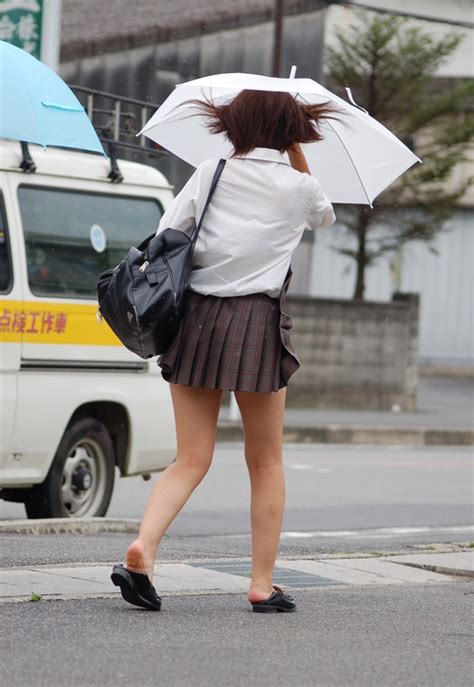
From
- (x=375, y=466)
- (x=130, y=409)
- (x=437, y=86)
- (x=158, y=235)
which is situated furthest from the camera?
(x=437, y=86)

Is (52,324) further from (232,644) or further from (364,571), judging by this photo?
(232,644)

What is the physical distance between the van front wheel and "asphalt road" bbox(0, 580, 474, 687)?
9.40 ft

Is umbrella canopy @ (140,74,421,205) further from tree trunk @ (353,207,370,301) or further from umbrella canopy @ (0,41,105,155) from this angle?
tree trunk @ (353,207,370,301)

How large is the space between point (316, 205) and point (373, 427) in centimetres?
1423

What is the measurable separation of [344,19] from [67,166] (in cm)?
2460

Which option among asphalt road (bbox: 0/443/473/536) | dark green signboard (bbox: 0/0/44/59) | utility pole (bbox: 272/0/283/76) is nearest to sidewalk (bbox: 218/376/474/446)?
asphalt road (bbox: 0/443/473/536)

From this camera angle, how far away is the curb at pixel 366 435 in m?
18.0

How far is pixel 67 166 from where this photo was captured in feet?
28.1

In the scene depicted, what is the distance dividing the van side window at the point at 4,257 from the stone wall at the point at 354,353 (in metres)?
13.8

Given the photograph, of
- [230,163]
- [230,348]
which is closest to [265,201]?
[230,163]

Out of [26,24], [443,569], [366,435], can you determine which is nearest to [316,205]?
[443,569]

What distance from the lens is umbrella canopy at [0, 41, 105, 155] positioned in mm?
6328

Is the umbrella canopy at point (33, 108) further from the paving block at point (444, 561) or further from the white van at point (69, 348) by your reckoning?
the paving block at point (444, 561)

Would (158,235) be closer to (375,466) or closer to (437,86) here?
(375,466)
